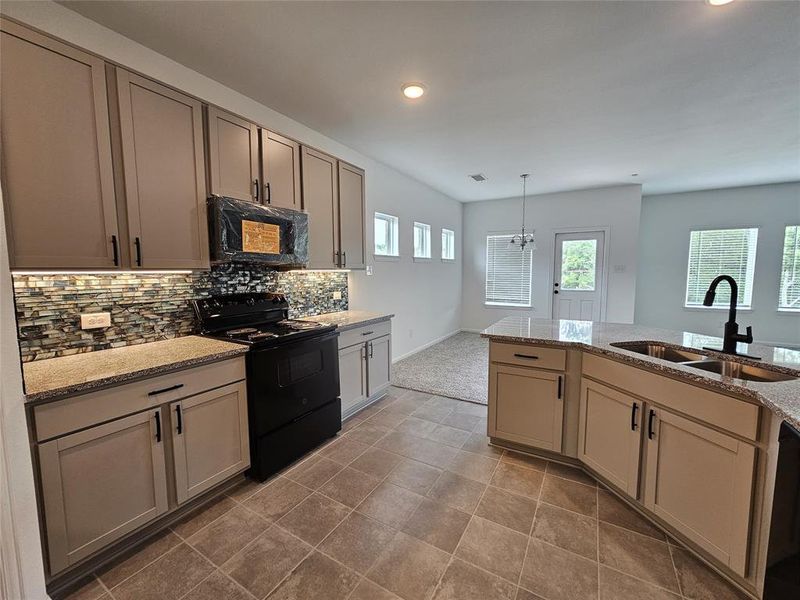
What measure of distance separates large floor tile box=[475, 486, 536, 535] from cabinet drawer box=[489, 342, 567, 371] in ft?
2.70

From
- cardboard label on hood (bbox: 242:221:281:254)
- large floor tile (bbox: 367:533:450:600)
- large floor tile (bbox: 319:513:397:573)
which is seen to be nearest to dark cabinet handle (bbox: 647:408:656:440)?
large floor tile (bbox: 367:533:450:600)

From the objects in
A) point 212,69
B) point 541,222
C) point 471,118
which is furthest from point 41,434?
point 541,222

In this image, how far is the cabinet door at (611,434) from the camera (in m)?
1.81

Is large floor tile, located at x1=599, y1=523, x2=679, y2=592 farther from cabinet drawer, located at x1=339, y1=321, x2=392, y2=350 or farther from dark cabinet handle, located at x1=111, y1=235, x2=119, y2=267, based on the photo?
dark cabinet handle, located at x1=111, y1=235, x2=119, y2=267

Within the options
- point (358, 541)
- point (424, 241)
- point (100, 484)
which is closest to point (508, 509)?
point (358, 541)

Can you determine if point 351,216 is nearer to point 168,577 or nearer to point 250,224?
point 250,224

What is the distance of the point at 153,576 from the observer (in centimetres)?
149

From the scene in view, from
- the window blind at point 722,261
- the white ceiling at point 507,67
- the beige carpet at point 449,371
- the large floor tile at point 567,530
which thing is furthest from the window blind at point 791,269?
the large floor tile at point 567,530

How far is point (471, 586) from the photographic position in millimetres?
1437

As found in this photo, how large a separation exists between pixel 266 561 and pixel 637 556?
177 centimetres

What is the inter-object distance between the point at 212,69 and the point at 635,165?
194 inches

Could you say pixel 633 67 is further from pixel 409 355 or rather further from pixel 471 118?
pixel 409 355

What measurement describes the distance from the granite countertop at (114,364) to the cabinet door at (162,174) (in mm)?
495

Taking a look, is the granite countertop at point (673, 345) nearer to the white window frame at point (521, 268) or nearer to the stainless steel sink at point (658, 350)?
the stainless steel sink at point (658, 350)
